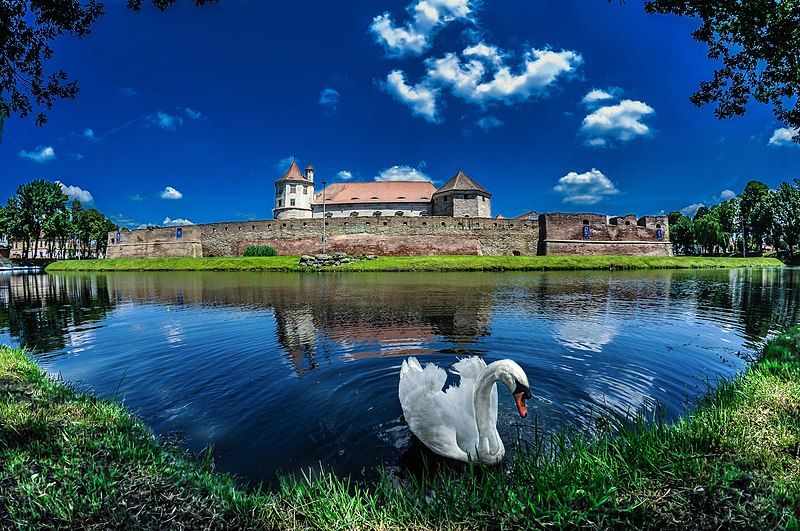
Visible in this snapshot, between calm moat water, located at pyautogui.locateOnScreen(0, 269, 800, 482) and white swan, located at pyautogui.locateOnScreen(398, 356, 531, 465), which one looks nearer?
white swan, located at pyautogui.locateOnScreen(398, 356, 531, 465)

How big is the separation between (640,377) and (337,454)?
5.86 meters

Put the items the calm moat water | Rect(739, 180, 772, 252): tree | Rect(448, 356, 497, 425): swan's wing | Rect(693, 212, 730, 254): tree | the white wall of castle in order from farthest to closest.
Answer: the white wall of castle → Rect(693, 212, 730, 254): tree → Rect(739, 180, 772, 252): tree → the calm moat water → Rect(448, 356, 497, 425): swan's wing

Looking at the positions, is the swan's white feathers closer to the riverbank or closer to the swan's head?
the swan's head

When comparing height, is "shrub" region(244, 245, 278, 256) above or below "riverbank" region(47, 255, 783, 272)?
above

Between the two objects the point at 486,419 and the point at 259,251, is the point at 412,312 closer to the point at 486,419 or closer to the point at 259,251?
the point at 486,419

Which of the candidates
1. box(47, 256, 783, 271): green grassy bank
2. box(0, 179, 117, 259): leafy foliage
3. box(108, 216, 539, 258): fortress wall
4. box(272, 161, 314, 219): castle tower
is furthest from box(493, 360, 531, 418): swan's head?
box(0, 179, 117, 259): leafy foliage

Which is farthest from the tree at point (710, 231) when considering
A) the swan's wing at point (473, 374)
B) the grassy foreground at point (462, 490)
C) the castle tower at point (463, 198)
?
the swan's wing at point (473, 374)

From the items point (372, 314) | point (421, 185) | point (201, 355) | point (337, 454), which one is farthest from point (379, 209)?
point (337, 454)

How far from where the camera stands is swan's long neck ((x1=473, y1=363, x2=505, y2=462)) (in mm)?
4164

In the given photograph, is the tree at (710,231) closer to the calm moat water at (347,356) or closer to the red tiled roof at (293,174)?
the calm moat water at (347,356)

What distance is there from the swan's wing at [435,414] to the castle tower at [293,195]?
7321 cm

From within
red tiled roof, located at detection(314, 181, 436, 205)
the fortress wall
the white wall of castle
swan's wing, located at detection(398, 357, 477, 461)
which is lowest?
swan's wing, located at detection(398, 357, 477, 461)

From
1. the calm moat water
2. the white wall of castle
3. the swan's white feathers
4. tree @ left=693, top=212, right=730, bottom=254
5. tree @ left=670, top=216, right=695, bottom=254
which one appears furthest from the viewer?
tree @ left=670, top=216, right=695, bottom=254

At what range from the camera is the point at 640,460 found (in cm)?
347
